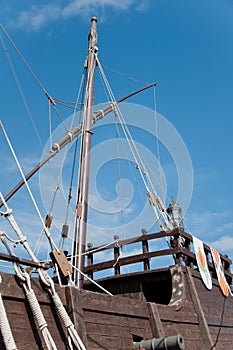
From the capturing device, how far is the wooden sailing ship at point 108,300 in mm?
4965

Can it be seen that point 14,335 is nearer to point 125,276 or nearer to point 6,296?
point 6,296

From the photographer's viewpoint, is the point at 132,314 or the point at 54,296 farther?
the point at 132,314

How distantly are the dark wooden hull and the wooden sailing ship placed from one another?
0.01 meters

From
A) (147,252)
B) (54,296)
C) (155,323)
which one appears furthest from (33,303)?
(147,252)

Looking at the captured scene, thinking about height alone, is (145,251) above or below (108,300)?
above

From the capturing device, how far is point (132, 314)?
22.2 ft

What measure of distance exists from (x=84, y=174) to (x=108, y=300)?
200 inches

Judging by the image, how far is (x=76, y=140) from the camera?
46.3ft

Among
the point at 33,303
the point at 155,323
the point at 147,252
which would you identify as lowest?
the point at 33,303

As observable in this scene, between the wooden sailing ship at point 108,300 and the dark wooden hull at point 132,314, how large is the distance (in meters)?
0.01

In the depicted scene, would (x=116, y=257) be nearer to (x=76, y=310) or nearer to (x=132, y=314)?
(x=132, y=314)

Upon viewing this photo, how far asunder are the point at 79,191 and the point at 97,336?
531cm

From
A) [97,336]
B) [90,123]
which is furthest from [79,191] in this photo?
[97,336]

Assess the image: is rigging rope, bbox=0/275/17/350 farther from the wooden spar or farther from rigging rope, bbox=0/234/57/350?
the wooden spar
